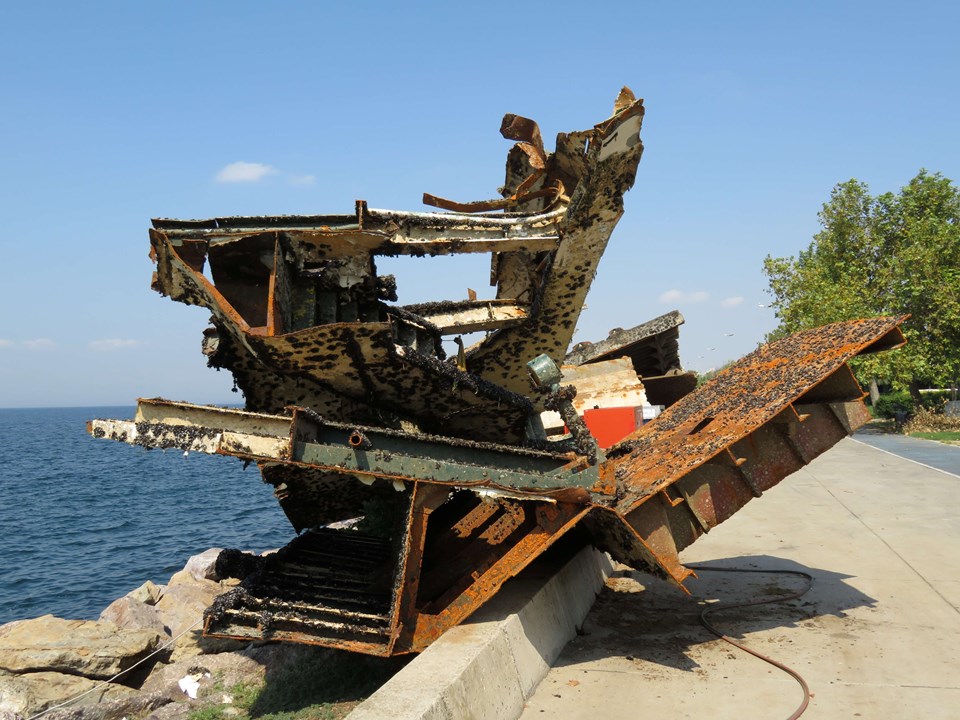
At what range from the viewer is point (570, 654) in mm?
5348

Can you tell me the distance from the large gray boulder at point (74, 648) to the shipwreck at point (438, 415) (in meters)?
1.85

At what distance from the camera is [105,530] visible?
24672 millimetres

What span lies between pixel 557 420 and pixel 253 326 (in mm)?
7579

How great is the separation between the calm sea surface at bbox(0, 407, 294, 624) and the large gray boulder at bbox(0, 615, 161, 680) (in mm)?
6170

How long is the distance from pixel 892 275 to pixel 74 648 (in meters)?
32.2

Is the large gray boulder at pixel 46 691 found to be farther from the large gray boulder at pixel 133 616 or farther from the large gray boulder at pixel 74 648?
the large gray boulder at pixel 133 616

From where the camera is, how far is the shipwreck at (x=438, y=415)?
4.70m

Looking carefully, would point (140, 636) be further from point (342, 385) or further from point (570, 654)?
point (570, 654)

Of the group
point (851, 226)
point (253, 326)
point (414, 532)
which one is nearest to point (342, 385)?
point (253, 326)


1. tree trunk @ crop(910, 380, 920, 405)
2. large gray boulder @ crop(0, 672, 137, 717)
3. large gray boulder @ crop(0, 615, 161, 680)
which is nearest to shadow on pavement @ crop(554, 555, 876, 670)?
large gray boulder @ crop(0, 672, 137, 717)

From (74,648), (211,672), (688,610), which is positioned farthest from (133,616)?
(688,610)

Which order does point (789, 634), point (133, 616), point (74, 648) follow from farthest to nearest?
point (133, 616) → point (74, 648) → point (789, 634)

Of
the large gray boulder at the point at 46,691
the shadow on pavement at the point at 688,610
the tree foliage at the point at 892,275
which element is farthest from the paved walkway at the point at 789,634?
the tree foliage at the point at 892,275

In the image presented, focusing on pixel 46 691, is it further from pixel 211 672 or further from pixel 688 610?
pixel 688 610
